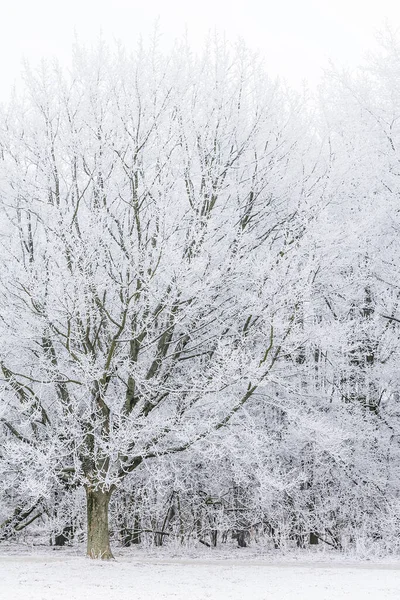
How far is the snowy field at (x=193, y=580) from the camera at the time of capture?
763 centimetres


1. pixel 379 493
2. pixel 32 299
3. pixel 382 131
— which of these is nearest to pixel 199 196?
pixel 32 299

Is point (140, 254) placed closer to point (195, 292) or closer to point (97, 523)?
point (195, 292)

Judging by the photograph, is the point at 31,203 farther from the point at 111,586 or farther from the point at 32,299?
the point at 111,586

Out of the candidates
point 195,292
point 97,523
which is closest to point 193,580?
point 97,523

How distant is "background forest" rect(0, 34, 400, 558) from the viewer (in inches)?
417

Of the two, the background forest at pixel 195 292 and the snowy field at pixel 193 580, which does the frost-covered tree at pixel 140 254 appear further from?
the snowy field at pixel 193 580

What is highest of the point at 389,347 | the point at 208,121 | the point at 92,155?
the point at 208,121

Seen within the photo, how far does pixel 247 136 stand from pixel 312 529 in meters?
8.96

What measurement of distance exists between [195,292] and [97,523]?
14.5 ft

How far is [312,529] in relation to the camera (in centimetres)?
1501

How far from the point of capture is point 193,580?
914cm

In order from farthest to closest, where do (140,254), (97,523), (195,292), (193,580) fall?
1. (97,523)
2. (195,292)
3. (140,254)
4. (193,580)

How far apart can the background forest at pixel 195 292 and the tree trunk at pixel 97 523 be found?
0.04 m

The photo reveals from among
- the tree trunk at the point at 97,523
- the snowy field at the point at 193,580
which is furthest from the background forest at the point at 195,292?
the snowy field at the point at 193,580
